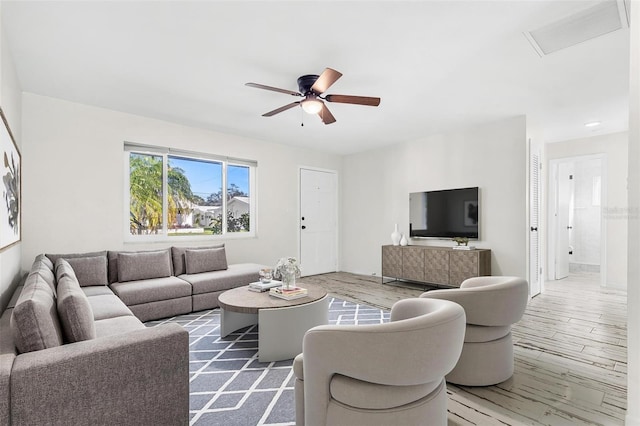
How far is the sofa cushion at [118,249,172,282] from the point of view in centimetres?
364

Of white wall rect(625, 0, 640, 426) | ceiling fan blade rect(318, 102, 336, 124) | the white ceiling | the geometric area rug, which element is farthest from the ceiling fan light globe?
the geometric area rug

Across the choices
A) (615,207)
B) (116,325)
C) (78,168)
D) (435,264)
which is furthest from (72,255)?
(615,207)

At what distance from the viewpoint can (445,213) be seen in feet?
16.4

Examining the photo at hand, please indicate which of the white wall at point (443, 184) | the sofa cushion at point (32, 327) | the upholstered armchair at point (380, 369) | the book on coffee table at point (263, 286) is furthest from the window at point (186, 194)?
the upholstered armchair at point (380, 369)

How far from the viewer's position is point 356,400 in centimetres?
134

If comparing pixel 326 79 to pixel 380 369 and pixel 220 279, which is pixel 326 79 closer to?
pixel 380 369

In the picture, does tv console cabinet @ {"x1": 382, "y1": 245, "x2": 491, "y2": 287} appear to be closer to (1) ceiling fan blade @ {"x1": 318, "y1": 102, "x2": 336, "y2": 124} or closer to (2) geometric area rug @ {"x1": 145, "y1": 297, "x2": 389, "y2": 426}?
(2) geometric area rug @ {"x1": 145, "y1": 297, "x2": 389, "y2": 426}

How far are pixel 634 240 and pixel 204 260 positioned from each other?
4.16 m

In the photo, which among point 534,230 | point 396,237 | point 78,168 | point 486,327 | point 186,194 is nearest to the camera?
point 486,327

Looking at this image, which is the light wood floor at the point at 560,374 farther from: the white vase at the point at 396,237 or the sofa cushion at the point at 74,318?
the sofa cushion at the point at 74,318

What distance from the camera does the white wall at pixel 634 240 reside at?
155 centimetres

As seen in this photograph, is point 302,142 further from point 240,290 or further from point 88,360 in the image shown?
point 88,360

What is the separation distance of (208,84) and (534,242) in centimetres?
479

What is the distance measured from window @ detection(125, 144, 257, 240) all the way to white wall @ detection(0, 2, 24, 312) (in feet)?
4.04
